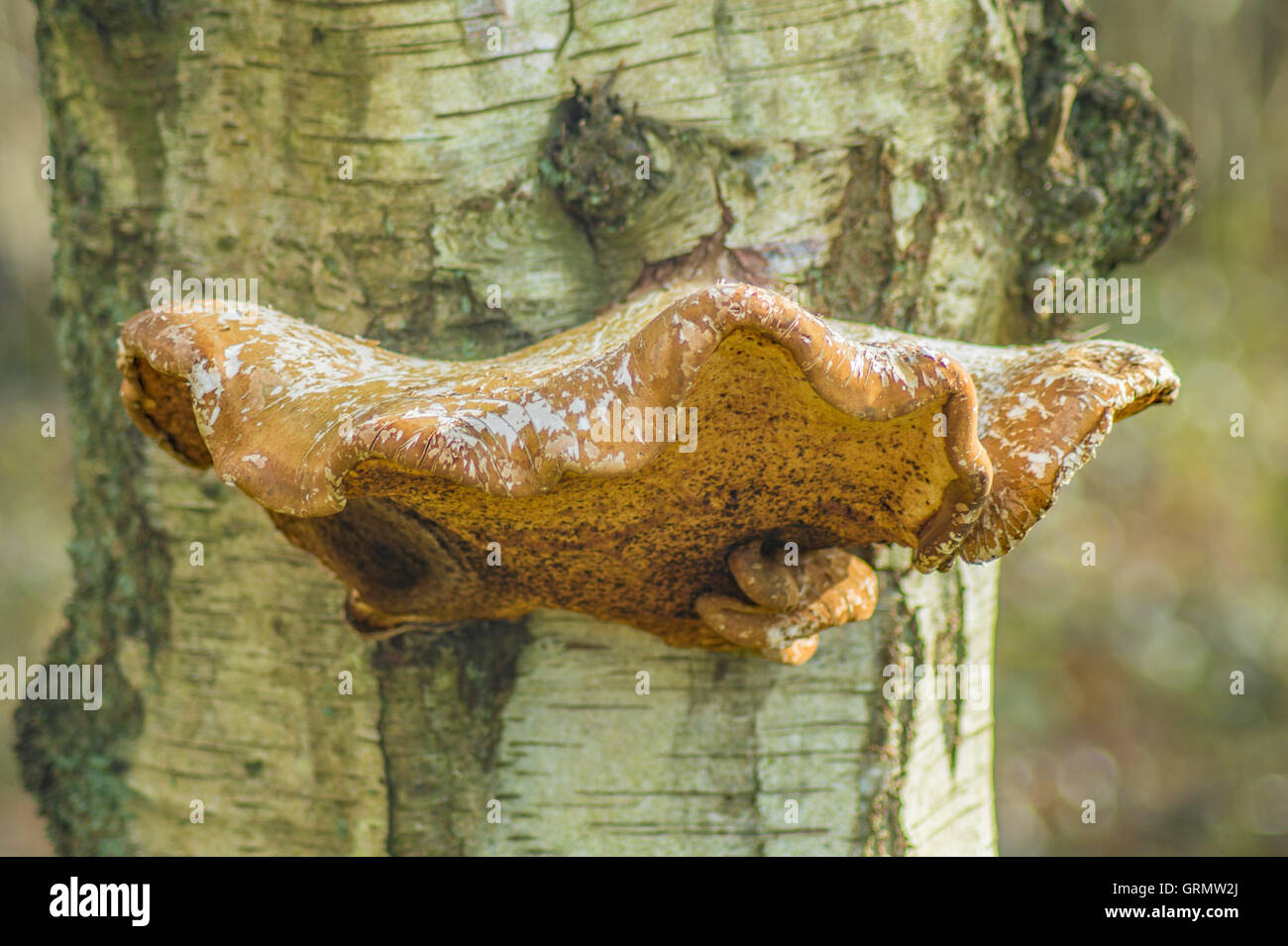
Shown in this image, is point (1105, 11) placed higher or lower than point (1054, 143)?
higher

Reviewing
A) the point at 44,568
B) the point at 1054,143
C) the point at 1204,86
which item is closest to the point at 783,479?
the point at 1054,143

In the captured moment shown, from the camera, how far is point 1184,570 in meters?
7.07

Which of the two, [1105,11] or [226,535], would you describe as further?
[1105,11]

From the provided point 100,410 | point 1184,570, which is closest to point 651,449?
point 100,410

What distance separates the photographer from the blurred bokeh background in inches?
256

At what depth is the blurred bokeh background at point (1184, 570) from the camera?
21.4 ft

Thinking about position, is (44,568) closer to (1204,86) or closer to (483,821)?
(483,821)

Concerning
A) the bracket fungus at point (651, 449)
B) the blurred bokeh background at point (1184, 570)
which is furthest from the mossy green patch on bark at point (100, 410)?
the blurred bokeh background at point (1184, 570)

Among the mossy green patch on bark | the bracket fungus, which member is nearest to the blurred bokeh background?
the mossy green patch on bark

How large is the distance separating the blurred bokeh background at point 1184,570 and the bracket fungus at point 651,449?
6090 millimetres

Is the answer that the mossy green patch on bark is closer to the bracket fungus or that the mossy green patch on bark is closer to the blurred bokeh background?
the bracket fungus

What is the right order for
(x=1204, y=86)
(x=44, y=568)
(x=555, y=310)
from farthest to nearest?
(x=44, y=568) < (x=1204, y=86) < (x=555, y=310)

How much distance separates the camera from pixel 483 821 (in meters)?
1.83

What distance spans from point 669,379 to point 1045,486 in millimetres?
553
